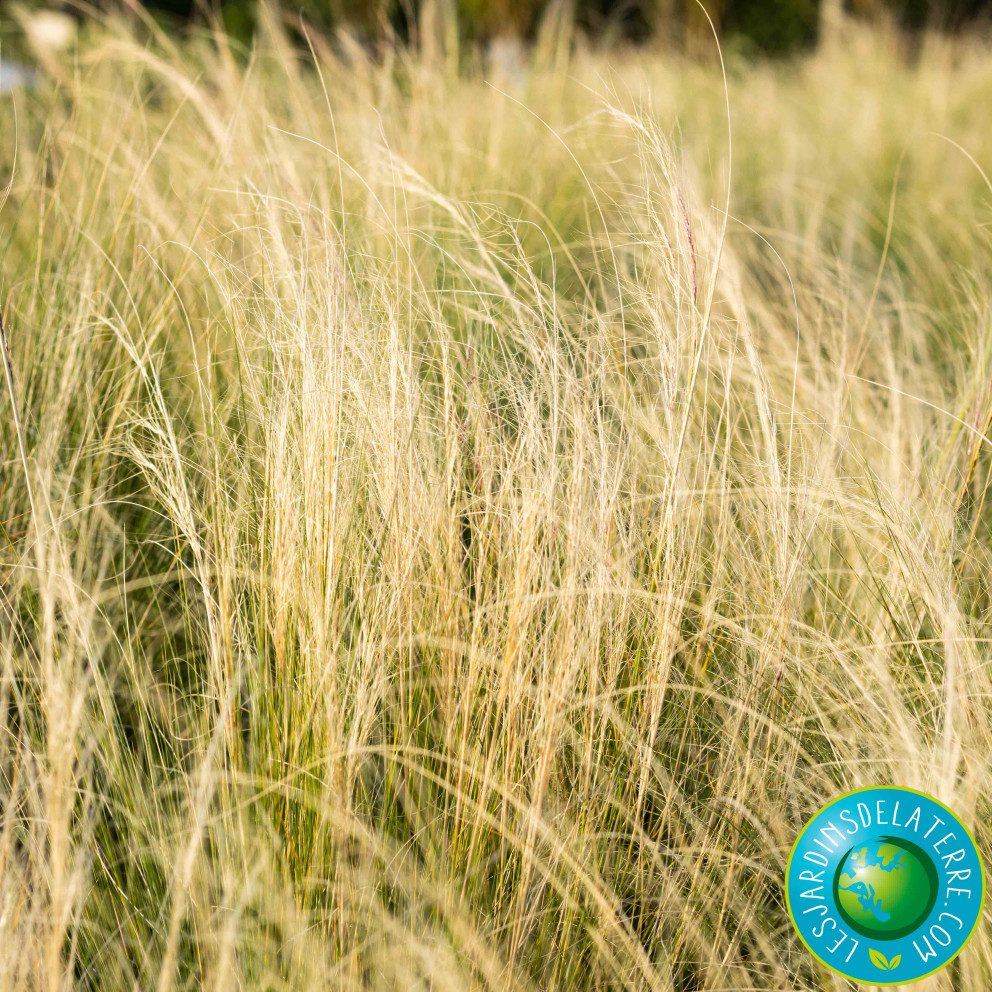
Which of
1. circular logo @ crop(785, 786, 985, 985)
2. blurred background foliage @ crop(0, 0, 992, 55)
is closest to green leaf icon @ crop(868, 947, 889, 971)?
circular logo @ crop(785, 786, 985, 985)

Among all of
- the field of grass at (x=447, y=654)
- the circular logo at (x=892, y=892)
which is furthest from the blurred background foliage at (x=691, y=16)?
the circular logo at (x=892, y=892)

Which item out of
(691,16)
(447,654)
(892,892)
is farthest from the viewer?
(691,16)

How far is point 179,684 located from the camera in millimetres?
1294

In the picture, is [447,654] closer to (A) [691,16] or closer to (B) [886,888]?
(B) [886,888]

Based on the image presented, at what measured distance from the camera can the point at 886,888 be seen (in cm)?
87

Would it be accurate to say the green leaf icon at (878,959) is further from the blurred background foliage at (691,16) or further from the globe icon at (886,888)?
the blurred background foliage at (691,16)

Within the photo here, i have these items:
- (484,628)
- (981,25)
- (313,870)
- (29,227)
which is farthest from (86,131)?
(981,25)

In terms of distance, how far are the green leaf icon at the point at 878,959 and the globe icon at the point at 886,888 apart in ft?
0.06

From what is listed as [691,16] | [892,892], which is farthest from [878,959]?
[691,16]

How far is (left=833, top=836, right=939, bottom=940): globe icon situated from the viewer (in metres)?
0.88

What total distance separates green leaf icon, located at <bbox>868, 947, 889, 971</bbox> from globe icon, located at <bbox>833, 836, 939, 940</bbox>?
2 cm

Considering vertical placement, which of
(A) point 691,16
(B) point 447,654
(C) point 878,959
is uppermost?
(A) point 691,16

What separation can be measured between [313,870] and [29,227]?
1.73m

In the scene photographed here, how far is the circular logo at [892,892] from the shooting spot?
0.88 m
